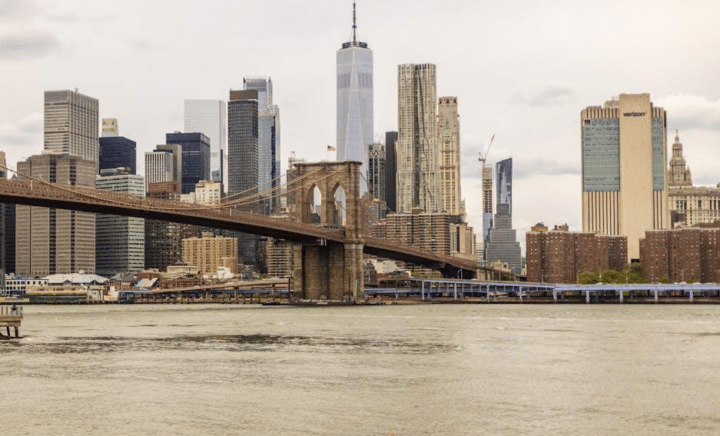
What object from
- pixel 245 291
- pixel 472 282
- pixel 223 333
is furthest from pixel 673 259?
pixel 223 333

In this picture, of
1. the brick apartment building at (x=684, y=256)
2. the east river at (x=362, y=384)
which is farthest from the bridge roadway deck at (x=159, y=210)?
the brick apartment building at (x=684, y=256)

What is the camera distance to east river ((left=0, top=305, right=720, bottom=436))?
25016 millimetres

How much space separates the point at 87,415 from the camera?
26328mm

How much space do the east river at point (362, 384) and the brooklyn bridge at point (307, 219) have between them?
2065 cm

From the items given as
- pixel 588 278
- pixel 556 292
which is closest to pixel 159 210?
pixel 556 292

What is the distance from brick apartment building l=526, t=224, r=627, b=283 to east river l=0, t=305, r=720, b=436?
383 ft

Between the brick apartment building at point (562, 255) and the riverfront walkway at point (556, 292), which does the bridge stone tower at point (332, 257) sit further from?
the brick apartment building at point (562, 255)

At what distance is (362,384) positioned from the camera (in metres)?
31.7

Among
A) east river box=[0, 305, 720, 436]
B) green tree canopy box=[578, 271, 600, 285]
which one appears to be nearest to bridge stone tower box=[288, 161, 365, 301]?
east river box=[0, 305, 720, 436]

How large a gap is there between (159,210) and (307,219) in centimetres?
3262

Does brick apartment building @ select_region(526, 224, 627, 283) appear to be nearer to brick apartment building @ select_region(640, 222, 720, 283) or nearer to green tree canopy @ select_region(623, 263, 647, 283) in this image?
green tree canopy @ select_region(623, 263, 647, 283)

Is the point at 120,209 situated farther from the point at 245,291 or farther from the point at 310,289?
the point at 245,291

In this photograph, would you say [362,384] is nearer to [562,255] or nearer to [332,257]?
[332,257]

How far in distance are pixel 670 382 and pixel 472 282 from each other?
10995 centimetres
